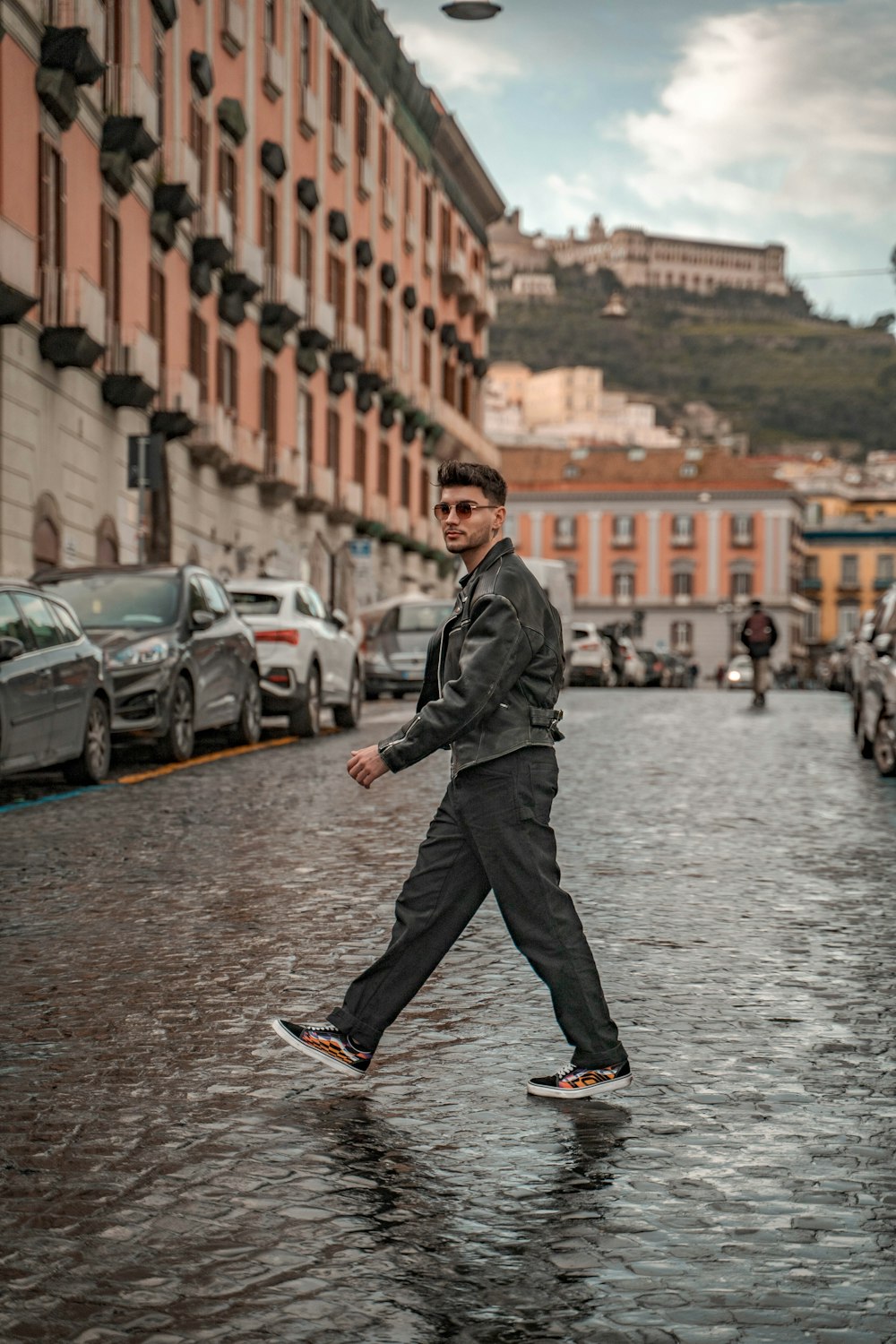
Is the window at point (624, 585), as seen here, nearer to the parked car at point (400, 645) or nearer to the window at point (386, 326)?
the window at point (386, 326)

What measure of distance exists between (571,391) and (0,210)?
159 metres

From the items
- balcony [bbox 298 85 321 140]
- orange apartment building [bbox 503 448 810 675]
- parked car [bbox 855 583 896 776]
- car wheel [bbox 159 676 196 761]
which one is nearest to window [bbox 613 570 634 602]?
orange apartment building [bbox 503 448 810 675]

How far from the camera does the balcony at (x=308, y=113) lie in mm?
41781

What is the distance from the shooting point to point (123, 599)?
1756 cm

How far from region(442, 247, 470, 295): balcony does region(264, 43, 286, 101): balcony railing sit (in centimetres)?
1877

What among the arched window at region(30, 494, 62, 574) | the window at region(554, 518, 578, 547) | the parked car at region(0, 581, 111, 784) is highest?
the window at region(554, 518, 578, 547)

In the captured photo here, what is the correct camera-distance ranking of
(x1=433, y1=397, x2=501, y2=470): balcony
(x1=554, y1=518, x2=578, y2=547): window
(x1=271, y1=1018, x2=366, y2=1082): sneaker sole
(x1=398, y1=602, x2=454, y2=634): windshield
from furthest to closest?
(x1=554, y1=518, x2=578, y2=547): window < (x1=433, y1=397, x2=501, y2=470): balcony < (x1=398, y1=602, x2=454, y2=634): windshield < (x1=271, y1=1018, x2=366, y2=1082): sneaker sole

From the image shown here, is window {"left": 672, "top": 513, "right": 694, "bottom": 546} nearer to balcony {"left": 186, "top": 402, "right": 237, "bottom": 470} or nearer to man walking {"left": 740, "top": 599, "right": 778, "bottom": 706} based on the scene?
man walking {"left": 740, "top": 599, "right": 778, "bottom": 706}

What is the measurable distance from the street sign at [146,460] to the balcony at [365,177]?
87.8 ft

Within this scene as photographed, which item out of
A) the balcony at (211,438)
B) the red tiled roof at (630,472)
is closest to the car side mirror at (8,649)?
the balcony at (211,438)

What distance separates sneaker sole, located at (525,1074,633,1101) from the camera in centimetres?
549

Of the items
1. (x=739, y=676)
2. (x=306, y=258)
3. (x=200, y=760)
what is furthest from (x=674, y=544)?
(x=200, y=760)

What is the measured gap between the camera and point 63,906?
891cm

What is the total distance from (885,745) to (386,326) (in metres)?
35.7
